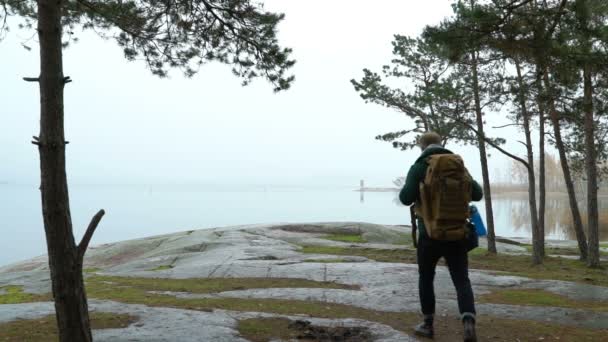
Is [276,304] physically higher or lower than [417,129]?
lower

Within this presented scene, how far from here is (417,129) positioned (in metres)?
21.6

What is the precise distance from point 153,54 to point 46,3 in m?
3.50

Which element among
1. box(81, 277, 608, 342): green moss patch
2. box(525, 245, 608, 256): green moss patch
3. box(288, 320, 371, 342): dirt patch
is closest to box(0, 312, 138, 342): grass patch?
box(81, 277, 608, 342): green moss patch

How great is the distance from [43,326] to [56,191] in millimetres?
2397

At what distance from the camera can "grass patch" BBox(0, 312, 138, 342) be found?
5.23 metres

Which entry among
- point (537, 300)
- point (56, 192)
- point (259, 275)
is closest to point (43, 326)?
point (56, 192)

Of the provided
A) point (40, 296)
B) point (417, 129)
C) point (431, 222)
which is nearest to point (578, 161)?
point (417, 129)

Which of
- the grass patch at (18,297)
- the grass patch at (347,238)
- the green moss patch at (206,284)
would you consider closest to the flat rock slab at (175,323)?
the grass patch at (18,297)

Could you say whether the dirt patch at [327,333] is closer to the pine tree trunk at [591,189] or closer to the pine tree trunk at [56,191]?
the pine tree trunk at [56,191]

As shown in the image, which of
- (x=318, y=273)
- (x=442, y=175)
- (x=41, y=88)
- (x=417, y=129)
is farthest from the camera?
(x=417, y=129)

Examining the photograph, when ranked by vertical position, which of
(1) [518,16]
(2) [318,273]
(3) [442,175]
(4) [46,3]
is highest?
(1) [518,16]

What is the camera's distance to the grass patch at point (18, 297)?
896cm

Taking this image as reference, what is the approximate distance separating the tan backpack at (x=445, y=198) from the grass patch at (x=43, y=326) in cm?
376

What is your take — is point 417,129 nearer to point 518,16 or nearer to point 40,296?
point 518,16
